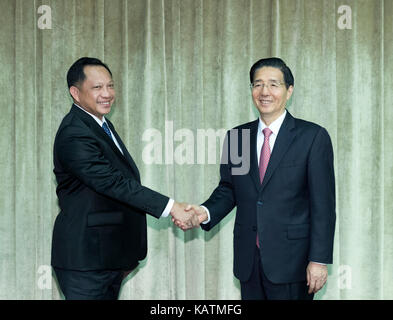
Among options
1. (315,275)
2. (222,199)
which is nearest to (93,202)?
(222,199)

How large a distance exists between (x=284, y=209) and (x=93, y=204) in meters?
0.81

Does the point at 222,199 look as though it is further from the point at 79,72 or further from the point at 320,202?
the point at 79,72

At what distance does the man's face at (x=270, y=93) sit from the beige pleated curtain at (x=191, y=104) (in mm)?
857

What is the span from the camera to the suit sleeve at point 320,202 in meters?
1.82

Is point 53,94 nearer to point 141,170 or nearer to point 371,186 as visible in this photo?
point 141,170

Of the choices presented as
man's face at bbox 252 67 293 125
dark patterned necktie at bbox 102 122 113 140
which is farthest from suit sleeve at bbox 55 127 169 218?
man's face at bbox 252 67 293 125

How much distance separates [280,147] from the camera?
1908 millimetres

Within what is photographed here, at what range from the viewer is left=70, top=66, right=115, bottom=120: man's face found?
6.85 feet

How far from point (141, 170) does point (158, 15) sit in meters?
0.98

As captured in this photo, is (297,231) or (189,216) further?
(189,216)

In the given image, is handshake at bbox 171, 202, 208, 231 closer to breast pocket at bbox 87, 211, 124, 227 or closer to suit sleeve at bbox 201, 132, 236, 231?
suit sleeve at bbox 201, 132, 236, 231

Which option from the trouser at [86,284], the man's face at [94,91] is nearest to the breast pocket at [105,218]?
the trouser at [86,284]

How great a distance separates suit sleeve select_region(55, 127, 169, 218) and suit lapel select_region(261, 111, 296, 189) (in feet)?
1.98

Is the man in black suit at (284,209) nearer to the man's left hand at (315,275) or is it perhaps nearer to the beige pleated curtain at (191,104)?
the man's left hand at (315,275)
